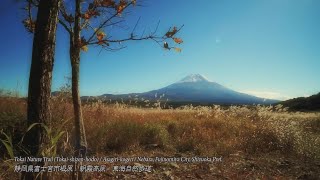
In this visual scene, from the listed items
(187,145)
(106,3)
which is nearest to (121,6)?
(106,3)

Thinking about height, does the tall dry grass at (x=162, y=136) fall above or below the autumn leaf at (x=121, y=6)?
below

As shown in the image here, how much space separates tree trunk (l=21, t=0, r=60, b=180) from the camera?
4113 mm

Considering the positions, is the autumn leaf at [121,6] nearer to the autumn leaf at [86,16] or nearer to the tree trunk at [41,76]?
the autumn leaf at [86,16]

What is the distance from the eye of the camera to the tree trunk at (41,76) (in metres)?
4.11

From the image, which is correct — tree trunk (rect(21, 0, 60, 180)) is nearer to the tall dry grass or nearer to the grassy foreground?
the grassy foreground

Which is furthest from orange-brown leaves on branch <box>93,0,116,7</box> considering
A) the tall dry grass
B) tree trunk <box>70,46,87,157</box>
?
the tall dry grass

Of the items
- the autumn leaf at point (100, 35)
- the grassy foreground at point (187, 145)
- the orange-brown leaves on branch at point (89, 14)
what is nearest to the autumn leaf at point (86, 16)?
the orange-brown leaves on branch at point (89, 14)

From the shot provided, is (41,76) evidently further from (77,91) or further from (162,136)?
(162,136)

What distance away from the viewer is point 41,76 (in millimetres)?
4145

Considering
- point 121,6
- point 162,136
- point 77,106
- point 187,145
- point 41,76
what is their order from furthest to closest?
point 162,136, point 187,145, point 121,6, point 77,106, point 41,76

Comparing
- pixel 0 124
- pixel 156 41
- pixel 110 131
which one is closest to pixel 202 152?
pixel 110 131

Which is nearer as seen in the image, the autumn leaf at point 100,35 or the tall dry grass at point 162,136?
the autumn leaf at point 100,35

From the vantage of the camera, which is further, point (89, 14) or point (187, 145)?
point (187, 145)

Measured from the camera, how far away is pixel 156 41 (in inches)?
197
